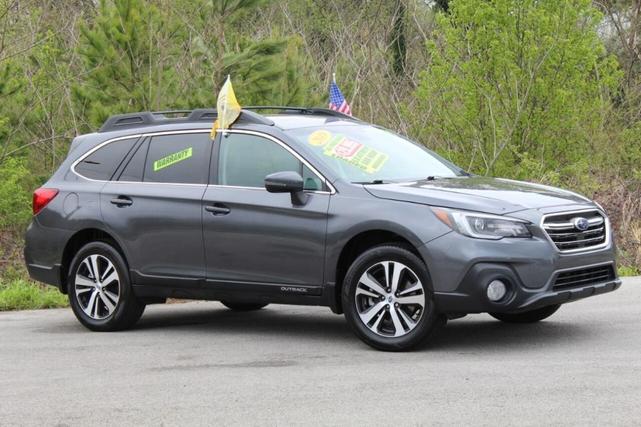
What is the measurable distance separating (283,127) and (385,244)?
1427 mm

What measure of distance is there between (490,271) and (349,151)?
173 cm

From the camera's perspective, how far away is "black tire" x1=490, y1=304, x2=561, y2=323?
9430 millimetres

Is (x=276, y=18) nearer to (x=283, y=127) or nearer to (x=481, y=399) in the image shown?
(x=283, y=127)

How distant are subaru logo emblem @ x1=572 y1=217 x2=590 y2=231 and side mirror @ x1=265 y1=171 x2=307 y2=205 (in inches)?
76.4

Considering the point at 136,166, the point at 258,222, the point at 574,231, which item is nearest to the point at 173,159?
the point at 136,166

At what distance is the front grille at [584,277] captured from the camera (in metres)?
8.25

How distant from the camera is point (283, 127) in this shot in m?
9.34

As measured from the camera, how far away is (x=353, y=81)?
2528cm

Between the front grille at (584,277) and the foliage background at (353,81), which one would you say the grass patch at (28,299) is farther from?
the foliage background at (353,81)

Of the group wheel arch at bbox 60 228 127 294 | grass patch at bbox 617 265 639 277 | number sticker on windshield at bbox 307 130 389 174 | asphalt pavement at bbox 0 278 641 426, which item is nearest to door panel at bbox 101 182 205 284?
wheel arch at bbox 60 228 127 294

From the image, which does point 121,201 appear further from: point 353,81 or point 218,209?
point 353,81

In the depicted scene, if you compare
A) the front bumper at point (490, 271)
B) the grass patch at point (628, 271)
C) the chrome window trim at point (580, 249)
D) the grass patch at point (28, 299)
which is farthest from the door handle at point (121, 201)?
the grass patch at point (628, 271)

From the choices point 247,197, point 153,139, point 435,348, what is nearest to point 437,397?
point 435,348

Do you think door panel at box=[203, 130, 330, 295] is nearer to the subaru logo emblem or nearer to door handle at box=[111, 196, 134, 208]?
door handle at box=[111, 196, 134, 208]
